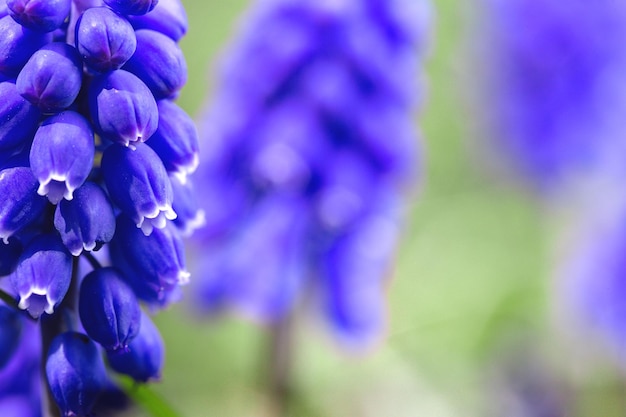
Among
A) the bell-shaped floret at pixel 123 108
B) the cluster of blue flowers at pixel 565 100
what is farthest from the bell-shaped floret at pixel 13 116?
the cluster of blue flowers at pixel 565 100

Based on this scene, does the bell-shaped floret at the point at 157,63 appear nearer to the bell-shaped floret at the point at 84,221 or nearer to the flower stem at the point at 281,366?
the bell-shaped floret at the point at 84,221

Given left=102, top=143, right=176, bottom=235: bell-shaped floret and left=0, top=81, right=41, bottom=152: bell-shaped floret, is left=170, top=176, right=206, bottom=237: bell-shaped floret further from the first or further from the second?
left=0, top=81, right=41, bottom=152: bell-shaped floret

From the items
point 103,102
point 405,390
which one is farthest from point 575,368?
point 103,102

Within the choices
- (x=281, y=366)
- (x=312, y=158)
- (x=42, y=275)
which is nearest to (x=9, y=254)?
(x=42, y=275)

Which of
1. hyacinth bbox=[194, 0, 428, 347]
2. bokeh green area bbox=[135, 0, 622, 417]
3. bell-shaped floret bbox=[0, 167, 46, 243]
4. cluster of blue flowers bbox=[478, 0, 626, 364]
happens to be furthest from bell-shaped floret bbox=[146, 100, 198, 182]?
cluster of blue flowers bbox=[478, 0, 626, 364]

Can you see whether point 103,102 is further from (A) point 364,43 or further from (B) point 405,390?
(B) point 405,390

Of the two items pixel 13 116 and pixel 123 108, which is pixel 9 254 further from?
pixel 123 108
